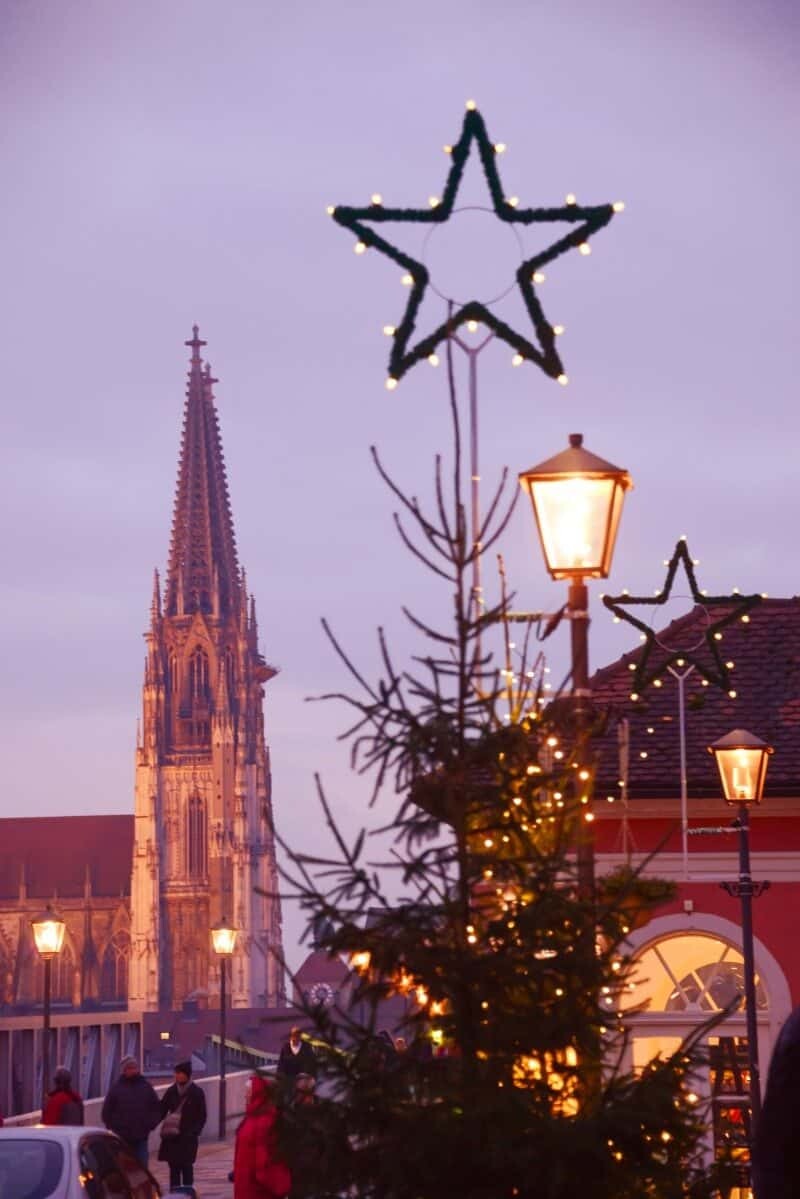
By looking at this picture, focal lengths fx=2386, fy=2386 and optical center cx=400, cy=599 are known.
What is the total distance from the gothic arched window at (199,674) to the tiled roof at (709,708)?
11943 centimetres

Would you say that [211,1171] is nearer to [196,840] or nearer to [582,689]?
[582,689]

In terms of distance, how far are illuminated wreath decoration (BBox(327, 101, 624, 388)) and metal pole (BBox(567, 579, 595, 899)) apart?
936 mm

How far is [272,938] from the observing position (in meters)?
134

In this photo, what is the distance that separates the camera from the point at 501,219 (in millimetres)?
10219

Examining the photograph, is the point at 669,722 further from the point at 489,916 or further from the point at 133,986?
the point at 133,986

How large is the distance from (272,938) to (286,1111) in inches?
4989

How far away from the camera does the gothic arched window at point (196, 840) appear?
140 m

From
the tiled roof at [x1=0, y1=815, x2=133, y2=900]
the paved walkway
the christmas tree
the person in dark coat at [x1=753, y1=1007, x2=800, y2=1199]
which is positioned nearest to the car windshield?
the christmas tree

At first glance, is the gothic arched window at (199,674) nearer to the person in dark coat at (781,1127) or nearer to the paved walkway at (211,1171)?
the paved walkway at (211,1171)

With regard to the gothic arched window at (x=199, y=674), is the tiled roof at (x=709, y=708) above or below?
below

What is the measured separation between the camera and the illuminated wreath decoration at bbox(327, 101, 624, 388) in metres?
10.1

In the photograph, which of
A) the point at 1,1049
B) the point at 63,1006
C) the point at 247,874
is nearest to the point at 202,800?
the point at 247,874

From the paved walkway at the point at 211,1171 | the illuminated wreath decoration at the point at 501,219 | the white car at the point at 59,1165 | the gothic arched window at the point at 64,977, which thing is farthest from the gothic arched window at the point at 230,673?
the illuminated wreath decoration at the point at 501,219

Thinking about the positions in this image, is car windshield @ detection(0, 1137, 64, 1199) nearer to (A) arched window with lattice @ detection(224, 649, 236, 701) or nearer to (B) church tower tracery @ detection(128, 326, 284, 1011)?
(B) church tower tracery @ detection(128, 326, 284, 1011)
